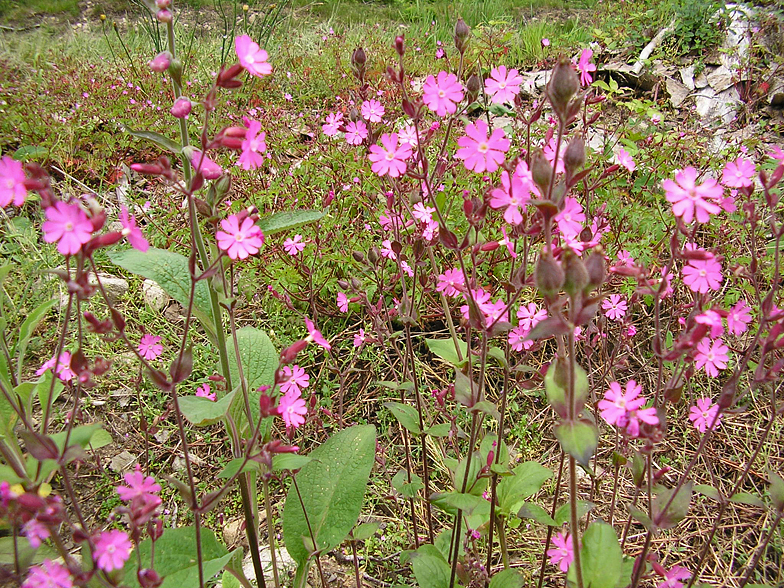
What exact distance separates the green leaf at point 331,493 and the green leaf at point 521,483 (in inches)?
16.8

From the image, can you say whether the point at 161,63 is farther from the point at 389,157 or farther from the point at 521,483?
the point at 521,483

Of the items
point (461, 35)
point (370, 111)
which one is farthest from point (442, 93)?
point (370, 111)

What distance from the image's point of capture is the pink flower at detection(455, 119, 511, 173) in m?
1.25

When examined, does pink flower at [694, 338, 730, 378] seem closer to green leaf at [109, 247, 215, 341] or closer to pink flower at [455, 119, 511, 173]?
pink flower at [455, 119, 511, 173]

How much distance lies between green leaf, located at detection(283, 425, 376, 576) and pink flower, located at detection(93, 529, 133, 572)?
2.04 ft

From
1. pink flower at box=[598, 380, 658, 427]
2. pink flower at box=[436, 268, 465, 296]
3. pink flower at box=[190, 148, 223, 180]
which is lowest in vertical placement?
pink flower at box=[598, 380, 658, 427]

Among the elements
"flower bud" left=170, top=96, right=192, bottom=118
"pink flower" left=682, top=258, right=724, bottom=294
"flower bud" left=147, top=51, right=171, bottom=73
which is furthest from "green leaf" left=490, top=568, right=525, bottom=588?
"flower bud" left=147, top=51, right=171, bottom=73

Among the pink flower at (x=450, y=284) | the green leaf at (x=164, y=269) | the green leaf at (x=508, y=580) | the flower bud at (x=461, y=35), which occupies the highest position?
the flower bud at (x=461, y=35)

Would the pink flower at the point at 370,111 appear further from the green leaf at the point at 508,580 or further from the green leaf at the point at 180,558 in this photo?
the green leaf at the point at 508,580

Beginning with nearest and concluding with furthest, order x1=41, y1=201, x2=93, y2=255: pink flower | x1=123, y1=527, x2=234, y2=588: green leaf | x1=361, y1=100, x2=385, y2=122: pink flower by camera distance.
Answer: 1. x1=41, y1=201, x2=93, y2=255: pink flower
2. x1=123, y1=527, x2=234, y2=588: green leaf
3. x1=361, y1=100, x2=385, y2=122: pink flower

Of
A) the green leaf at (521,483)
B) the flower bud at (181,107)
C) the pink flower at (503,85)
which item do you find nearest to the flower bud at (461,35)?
the pink flower at (503,85)

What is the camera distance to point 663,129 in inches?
159

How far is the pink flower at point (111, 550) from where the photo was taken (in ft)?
3.11

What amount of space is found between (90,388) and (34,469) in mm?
1415
